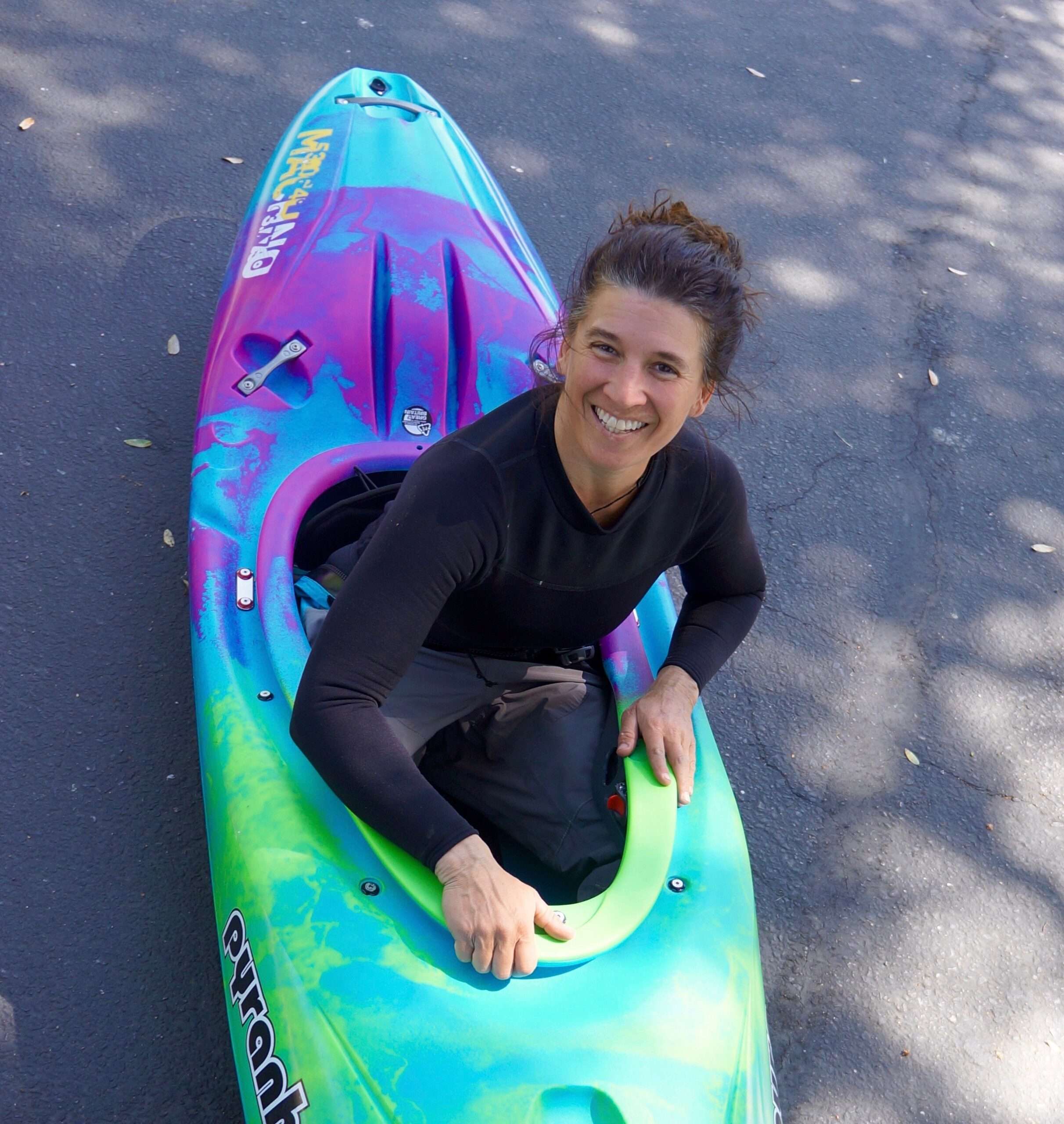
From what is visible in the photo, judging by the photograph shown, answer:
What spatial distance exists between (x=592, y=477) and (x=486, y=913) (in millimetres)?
653

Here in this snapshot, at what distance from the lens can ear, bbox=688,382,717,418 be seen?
68.3 inches

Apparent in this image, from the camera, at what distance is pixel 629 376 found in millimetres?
1627

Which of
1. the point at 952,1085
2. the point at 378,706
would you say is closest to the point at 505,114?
the point at 378,706

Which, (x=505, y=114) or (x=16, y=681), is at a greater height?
(x=505, y=114)

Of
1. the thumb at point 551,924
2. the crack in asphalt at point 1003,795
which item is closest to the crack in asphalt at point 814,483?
the crack in asphalt at point 1003,795

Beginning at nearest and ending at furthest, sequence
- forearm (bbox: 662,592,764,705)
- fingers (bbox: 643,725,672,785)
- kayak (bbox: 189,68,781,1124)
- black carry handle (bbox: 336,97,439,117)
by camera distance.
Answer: kayak (bbox: 189,68,781,1124) < fingers (bbox: 643,725,672,785) < forearm (bbox: 662,592,764,705) < black carry handle (bbox: 336,97,439,117)

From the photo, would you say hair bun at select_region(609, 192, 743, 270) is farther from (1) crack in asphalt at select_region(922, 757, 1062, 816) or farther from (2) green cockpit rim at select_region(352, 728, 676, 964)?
(1) crack in asphalt at select_region(922, 757, 1062, 816)

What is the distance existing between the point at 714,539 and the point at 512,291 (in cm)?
108

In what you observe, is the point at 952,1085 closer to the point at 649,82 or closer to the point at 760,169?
the point at 760,169

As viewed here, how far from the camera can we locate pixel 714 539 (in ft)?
6.40

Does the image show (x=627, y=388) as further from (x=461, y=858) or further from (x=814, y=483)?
(x=814, y=483)

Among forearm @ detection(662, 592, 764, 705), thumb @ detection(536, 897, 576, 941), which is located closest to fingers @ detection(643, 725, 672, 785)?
forearm @ detection(662, 592, 764, 705)

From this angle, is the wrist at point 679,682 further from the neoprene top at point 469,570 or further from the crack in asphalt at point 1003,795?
the crack in asphalt at point 1003,795

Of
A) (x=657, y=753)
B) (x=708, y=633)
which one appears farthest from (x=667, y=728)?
(x=708, y=633)
